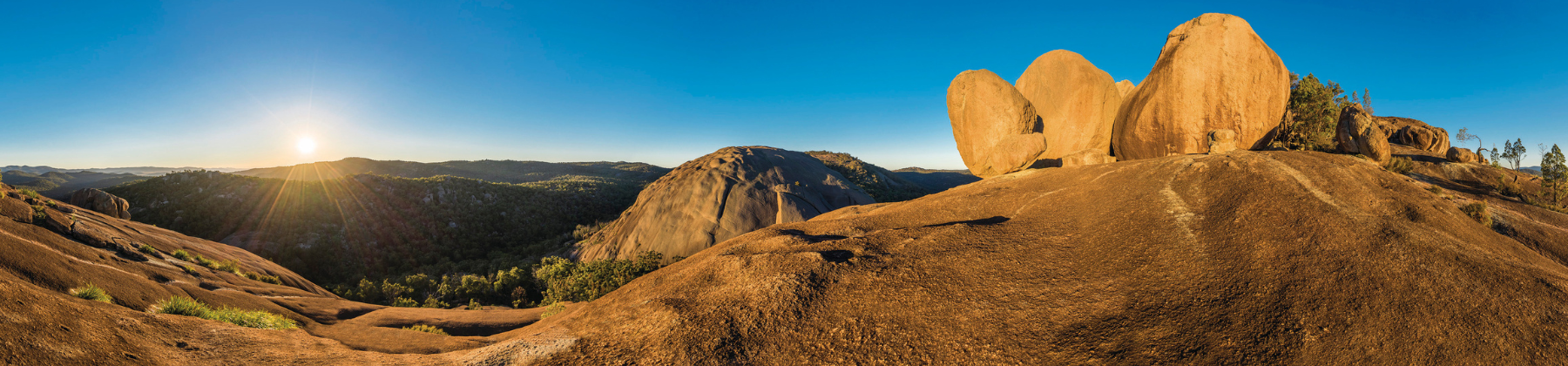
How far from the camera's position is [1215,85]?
13203mm

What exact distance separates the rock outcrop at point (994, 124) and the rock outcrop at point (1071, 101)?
56 cm

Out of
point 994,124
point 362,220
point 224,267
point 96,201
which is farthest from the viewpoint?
point 362,220

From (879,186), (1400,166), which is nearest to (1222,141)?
(1400,166)

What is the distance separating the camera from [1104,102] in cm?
1791

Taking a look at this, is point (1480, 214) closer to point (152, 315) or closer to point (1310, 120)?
point (1310, 120)

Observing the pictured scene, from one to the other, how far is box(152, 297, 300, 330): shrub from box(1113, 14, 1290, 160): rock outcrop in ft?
74.2

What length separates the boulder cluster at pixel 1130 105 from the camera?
514 inches

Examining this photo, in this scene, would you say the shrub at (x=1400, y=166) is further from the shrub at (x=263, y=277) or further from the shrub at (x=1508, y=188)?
the shrub at (x=263, y=277)

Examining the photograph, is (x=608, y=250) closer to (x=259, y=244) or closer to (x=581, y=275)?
(x=581, y=275)

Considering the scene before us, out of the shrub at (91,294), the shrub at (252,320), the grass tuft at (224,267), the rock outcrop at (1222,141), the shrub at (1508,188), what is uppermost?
the rock outcrop at (1222,141)

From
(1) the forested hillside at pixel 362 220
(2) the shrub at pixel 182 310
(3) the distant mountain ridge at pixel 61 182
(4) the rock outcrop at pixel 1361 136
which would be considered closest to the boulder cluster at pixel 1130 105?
(4) the rock outcrop at pixel 1361 136

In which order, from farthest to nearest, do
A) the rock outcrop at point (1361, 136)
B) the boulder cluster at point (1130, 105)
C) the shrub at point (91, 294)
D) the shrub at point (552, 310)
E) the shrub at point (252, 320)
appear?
the boulder cluster at point (1130, 105) → the rock outcrop at point (1361, 136) → the shrub at point (552, 310) → the shrub at point (252, 320) → the shrub at point (91, 294)

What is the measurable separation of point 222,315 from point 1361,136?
27779 millimetres

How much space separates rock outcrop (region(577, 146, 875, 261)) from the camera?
2606 centimetres
